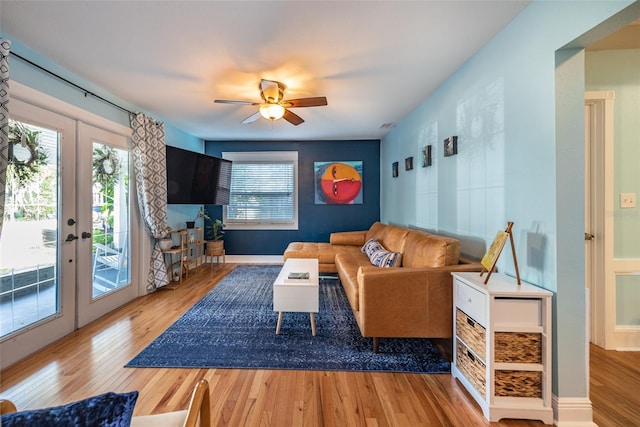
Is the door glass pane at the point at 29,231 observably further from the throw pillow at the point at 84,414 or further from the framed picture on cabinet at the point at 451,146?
the framed picture on cabinet at the point at 451,146

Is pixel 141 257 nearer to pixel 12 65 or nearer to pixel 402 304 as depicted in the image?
pixel 12 65

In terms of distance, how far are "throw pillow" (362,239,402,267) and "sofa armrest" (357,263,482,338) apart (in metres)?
0.67

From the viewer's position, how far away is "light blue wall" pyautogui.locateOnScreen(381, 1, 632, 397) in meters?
1.46

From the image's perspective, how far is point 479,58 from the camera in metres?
2.12

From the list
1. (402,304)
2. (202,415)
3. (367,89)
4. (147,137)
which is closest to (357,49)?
(367,89)

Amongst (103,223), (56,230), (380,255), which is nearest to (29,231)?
(56,230)

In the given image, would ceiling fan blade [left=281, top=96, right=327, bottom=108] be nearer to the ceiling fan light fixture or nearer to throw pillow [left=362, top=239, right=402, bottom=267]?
the ceiling fan light fixture

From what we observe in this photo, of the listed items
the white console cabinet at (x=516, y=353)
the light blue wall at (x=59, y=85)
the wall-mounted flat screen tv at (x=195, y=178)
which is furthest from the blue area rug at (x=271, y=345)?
the light blue wall at (x=59, y=85)

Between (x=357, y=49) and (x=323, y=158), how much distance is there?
3082mm

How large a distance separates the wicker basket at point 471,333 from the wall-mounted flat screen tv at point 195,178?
3829 millimetres

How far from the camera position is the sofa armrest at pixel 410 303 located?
1998mm

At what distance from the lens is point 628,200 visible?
208 centimetres

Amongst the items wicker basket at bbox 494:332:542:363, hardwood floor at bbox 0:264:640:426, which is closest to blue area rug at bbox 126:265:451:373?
hardwood floor at bbox 0:264:640:426

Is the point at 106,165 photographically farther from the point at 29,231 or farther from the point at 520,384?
the point at 520,384
